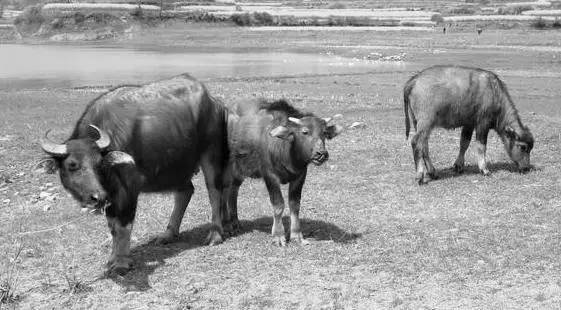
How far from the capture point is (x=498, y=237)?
10.1 m

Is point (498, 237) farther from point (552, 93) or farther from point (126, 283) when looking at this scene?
point (552, 93)

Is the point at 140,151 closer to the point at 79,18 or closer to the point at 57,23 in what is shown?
the point at 57,23

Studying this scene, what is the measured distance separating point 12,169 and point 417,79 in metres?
8.73

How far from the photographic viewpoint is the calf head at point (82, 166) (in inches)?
329

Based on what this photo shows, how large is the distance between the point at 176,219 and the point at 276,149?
1.85m

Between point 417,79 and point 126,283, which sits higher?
point 417,79

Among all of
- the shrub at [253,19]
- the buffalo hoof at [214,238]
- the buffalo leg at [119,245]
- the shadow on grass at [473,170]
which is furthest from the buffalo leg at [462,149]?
A: the shrub at [253,19]

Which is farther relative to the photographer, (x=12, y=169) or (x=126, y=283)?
(x=12, y=169)

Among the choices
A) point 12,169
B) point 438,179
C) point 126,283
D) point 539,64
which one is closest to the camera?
point 126,283

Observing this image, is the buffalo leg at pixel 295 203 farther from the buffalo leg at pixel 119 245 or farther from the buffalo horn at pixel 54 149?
the buffalo horn at pixel 54 149

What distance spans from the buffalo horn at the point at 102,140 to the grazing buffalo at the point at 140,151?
0.04 ft

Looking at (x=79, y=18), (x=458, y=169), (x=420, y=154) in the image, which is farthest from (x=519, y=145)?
(x=79, y=18)

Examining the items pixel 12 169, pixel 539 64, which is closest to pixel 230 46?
pixel 539 64

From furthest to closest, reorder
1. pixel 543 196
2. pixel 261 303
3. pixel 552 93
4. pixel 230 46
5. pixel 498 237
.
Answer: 1. pixel 230 46
2. pixel 552 93
3. pixel 543 196
4. pixel 498 237
5. pixel 261 303
